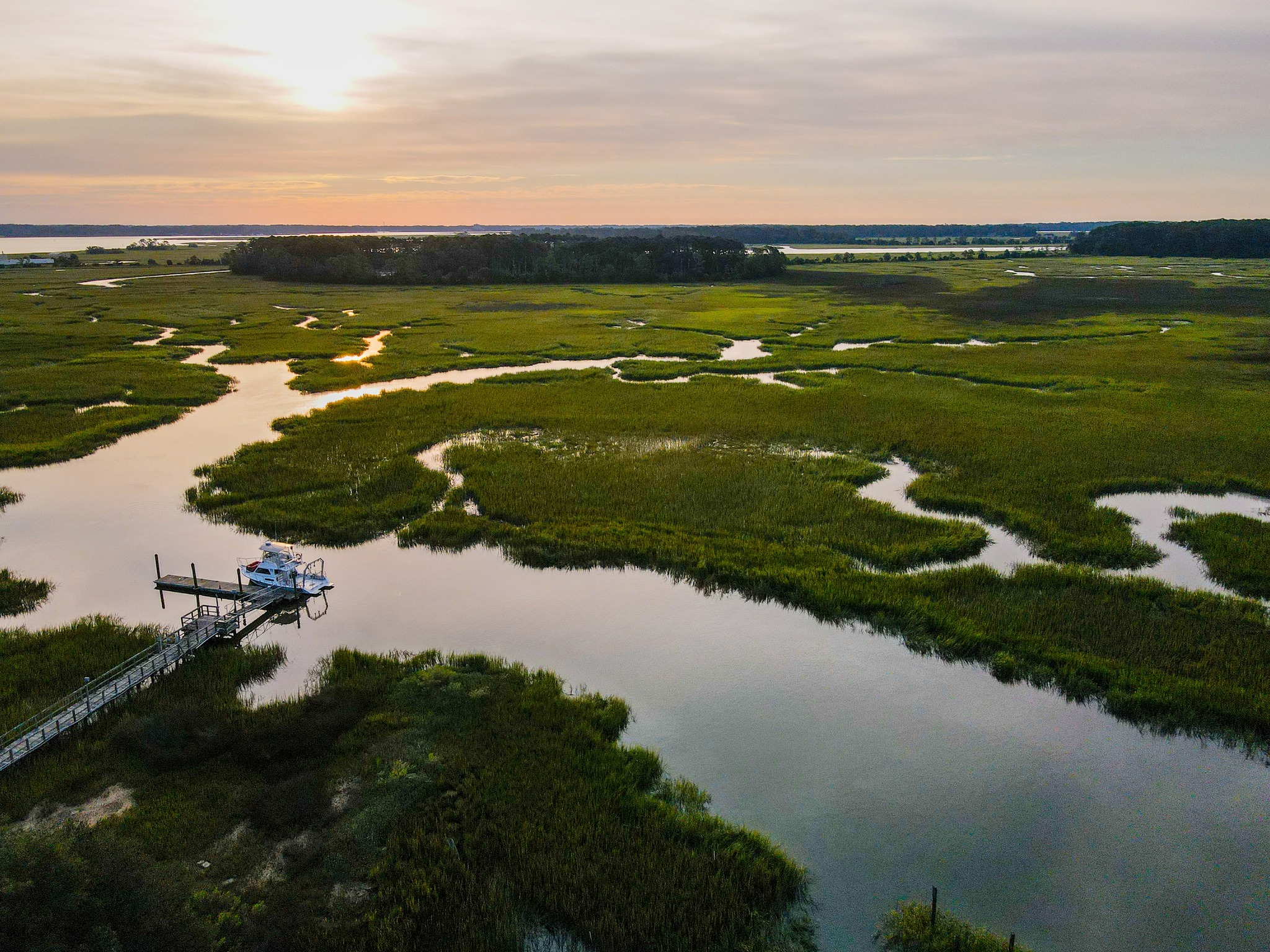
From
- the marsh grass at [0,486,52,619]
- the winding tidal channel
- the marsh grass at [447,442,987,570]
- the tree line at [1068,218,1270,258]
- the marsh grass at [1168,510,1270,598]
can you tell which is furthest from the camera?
the tree line at [1068,218,1270,258]

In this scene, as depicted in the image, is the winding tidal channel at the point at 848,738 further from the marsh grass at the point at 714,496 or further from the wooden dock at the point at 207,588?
the marsh grass at the point at 714,496

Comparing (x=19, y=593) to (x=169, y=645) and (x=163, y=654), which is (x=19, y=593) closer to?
Answer: (x=169, y=645)

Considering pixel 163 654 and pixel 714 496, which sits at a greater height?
pixel 714 496

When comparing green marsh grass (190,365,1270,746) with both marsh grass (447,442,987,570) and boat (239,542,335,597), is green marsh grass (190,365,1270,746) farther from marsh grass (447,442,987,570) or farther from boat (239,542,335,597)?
boat (239,542,335,597)

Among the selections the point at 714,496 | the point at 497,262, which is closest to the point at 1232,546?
the point at 714,496

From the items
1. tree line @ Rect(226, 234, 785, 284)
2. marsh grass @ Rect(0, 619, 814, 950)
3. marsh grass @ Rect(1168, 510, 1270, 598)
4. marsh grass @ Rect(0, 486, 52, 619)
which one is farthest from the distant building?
marsh grass @ Rect(1168, 510, 1270, 598)

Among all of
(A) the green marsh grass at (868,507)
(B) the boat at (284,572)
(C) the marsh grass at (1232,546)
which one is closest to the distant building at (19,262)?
(A) the green marsh grass at (868,507)

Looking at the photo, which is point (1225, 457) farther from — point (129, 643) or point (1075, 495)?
point (129, 643)
